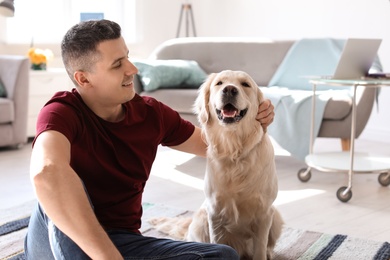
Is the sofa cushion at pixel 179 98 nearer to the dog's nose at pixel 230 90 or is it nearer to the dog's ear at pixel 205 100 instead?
the dog's ear at pixel 205 100

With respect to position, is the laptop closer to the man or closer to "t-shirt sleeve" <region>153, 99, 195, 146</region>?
"t-shirt sleeve" <region>153, 99, 195, 146</region>

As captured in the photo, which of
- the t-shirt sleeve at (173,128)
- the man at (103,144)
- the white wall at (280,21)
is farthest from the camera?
the white wall at (280,21)

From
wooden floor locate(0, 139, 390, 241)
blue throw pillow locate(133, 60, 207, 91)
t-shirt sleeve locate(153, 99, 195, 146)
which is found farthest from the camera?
blue throw pillow locate(133, 60, 207, 91)

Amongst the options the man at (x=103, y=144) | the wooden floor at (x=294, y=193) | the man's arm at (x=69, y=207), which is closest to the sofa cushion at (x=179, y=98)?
the wooden floor at (x=294, y=193)

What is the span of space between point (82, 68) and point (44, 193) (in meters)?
0.48

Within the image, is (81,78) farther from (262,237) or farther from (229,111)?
(262,237)

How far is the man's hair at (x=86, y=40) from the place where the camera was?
163cm

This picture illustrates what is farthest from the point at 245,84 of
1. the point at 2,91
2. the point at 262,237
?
the point at 2,91

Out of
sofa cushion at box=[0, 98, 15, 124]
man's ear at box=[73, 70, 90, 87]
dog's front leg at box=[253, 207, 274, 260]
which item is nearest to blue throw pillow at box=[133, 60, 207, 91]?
sofa cushion at box=[0, 98, 15, 124]

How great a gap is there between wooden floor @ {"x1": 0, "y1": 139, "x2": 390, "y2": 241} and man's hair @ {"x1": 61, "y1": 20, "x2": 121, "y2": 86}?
1.51m

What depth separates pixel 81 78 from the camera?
169 cm

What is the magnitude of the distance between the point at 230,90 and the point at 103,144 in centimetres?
51

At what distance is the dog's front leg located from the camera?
2.04 metres

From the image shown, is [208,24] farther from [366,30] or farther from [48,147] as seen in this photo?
[48,147]
